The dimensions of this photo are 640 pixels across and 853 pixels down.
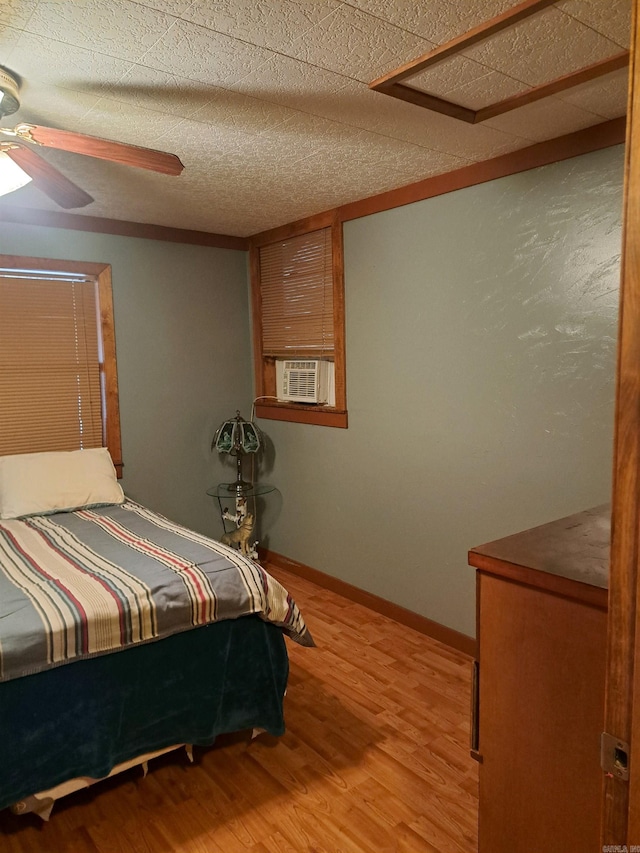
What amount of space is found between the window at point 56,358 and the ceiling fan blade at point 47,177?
1213 mm

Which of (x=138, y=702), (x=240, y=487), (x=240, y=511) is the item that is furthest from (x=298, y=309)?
(x=138, y=702)

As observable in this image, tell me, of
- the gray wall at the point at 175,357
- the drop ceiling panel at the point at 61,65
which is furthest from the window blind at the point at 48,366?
the drop ceiling panel at the point at 61,65

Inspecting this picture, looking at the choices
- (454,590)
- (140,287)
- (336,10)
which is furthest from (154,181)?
(454,590)

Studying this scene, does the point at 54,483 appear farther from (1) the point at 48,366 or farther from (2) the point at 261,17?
(2) the point at 261,17

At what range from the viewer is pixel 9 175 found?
6.75ft

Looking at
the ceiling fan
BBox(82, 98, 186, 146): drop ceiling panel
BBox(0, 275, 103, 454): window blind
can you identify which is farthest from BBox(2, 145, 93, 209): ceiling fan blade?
BBox(0, 275, 103, 454): window blind

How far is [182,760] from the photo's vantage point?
2.29 meters

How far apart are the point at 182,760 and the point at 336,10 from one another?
2490 millimetres

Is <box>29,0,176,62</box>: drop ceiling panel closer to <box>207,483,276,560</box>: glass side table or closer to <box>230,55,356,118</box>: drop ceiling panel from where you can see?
<box>230,55,356,118</box>: drop ceiling panel

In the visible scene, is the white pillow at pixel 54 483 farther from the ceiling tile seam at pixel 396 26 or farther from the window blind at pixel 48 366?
the ceiling tile seam at pixel 396 26

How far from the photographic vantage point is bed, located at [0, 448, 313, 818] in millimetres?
1854

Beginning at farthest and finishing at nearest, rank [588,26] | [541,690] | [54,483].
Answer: [54,483]
[588,26]
[541,690]

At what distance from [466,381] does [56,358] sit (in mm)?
2376

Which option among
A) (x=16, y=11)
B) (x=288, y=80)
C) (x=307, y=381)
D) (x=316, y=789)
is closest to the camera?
(x=16, y=11)
